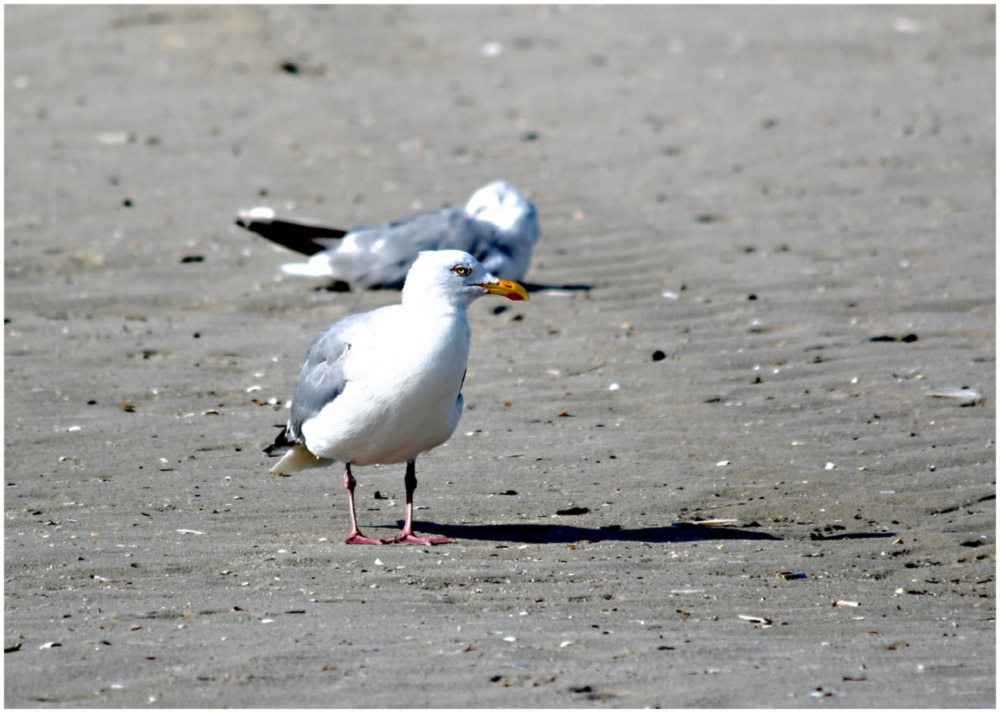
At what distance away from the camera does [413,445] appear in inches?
199

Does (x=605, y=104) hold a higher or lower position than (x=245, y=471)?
higher

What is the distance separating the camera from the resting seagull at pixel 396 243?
8750mm

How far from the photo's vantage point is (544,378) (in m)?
7.25

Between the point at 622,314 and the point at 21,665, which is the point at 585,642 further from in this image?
the point at 622,314

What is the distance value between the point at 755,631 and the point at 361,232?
537 cm

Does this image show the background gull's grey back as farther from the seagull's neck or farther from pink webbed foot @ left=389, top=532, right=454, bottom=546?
the seagull's neck

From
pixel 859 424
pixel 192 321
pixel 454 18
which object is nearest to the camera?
pixel 859 424

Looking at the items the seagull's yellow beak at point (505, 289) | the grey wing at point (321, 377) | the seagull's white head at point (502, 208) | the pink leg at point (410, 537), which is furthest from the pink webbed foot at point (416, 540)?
the seagull's white head at point (502, 208)

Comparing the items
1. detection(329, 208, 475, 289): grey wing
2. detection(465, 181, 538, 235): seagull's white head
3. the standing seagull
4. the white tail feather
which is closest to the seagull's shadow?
the standing seagull

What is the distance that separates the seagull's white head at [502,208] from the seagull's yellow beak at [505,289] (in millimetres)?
3843

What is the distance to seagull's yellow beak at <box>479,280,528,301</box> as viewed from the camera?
4961mm

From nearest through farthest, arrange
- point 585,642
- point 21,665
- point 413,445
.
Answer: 1. point 21,665
2. point 585,642
3. point 413,445

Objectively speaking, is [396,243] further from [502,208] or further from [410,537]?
[410,537]

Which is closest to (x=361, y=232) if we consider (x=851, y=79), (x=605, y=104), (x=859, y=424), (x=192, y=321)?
(x=192, y=321)
